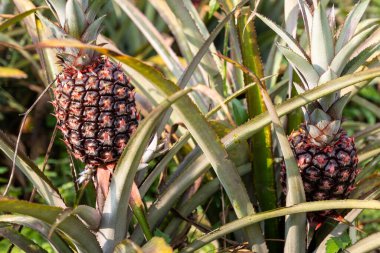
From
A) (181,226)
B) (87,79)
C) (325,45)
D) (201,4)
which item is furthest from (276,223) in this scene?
(201,4)

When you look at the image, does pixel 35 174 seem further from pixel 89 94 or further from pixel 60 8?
pixel 60 8

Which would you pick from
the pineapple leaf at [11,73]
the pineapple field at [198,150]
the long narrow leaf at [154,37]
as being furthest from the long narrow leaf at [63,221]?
the pineapple leaf at [11,73]

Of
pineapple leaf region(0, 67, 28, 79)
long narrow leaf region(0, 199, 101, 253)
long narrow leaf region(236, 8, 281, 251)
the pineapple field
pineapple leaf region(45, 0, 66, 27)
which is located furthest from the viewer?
pineapple leaf region(0, 67, 28, 79)

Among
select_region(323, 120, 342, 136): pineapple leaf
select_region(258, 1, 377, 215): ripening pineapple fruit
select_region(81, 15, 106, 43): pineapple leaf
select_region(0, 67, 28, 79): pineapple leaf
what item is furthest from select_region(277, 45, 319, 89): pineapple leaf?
select_region(0, 67, 28, 79): pineapple leaf

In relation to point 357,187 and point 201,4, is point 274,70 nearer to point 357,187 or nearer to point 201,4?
point 357,187

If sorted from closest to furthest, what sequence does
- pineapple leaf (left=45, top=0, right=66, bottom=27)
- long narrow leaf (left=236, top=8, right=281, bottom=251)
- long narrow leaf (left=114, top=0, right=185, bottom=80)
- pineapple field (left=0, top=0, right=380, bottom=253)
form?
pineapple field (left=0, top=0, right=380, bottom=253) → pineapple leaf (left=45, top=0, right=66, bottom=27) → long narrow leaf (left=236, top=8, right=281, bottom=251) → long narrow leaf (left=114, top=0, right=185, bottom=80)

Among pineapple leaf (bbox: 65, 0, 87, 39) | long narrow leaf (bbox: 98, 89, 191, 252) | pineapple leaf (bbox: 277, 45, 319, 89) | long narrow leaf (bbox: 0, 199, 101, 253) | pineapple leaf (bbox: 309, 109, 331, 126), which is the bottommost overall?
long narrow leaf (bbox: 0, 199, 101, 253)

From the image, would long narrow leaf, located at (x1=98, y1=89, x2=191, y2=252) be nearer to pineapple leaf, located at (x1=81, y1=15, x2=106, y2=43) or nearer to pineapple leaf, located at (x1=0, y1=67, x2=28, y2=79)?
pineapple leaf, located at (x1=81, y1=15, x2=106, y2=43)
